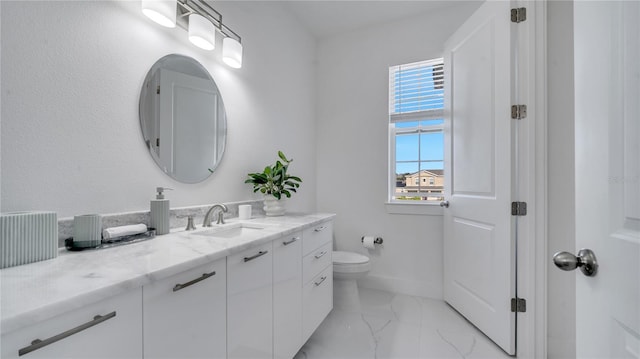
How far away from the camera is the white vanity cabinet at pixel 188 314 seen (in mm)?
725

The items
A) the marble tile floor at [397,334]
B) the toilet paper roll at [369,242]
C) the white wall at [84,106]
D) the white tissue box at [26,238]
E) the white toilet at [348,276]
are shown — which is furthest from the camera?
the toilet paper roll at [369,242]

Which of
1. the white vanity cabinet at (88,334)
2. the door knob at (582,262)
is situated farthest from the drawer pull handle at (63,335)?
the door knob at (582,262)

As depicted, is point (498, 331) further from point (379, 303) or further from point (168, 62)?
point (168, 62)

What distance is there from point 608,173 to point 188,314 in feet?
3.67

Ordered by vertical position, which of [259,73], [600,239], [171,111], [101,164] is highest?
[259,73]

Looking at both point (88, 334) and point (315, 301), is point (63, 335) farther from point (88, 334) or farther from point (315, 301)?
point (315, 301)

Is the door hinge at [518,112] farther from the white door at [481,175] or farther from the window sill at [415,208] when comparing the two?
the window sill at [415,208]

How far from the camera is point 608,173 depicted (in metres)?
0.55

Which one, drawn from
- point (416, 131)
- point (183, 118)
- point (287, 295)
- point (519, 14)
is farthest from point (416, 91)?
point (287, 295)

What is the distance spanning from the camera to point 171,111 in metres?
1.41

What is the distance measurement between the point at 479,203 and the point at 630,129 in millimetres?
1519

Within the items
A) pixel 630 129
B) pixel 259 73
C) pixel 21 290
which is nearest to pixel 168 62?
pixel 259 73

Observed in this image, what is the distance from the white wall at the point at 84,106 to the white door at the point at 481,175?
1.73 meters

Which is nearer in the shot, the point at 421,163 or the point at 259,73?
the point at 259,73
